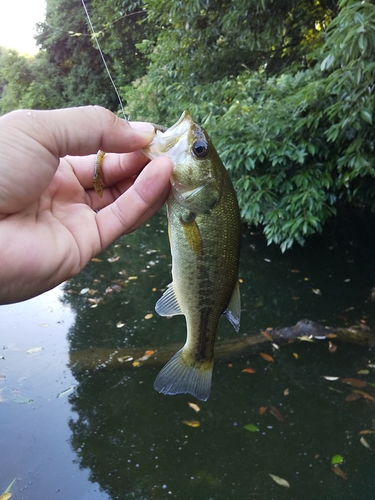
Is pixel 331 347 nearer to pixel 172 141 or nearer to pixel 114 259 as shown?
pixel 172 141

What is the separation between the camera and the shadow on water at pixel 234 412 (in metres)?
3.05

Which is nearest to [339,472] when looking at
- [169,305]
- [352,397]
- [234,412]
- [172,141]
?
[352,397]

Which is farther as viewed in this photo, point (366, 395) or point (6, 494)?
point (366, 395)

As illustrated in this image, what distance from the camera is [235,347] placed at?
431 centimetres

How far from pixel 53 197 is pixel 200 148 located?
0.79 metres

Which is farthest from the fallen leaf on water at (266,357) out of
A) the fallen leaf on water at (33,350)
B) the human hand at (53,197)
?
the human hand at (53,197)

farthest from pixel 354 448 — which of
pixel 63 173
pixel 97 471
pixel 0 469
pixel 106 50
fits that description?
pixel 106 50

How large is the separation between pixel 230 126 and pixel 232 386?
3.09 metres

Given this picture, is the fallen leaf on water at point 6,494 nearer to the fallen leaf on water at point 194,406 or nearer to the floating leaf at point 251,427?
the fallen leaf on water at point 194,406

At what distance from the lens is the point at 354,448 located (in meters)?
3.26

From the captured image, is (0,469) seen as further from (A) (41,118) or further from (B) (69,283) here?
(B) (69,283)

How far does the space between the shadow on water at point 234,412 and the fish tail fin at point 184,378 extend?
1.42 meters

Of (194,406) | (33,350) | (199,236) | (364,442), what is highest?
(199,236)

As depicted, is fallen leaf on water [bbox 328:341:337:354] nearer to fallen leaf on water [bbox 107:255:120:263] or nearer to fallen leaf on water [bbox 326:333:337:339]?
fallen leaf on water [bbox 326:333:337:339]
